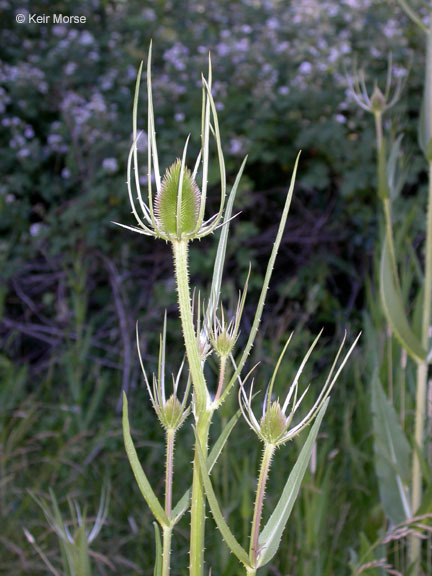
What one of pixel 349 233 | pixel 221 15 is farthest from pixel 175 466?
pixel 221 15

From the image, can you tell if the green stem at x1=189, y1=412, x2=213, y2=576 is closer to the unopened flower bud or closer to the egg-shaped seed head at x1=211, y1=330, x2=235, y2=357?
the egg-shaped seed head at x1=211, y1=330, x2=235, y2=357

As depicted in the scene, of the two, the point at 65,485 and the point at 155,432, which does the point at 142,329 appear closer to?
the point at 155,432

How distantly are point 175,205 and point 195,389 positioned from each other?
15 cm

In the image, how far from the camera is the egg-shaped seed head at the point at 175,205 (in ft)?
1.61

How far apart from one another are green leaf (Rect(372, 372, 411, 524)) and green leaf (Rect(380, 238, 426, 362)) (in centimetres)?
9

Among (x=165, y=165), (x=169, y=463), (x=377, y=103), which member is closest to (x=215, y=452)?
(x=169, y=463)

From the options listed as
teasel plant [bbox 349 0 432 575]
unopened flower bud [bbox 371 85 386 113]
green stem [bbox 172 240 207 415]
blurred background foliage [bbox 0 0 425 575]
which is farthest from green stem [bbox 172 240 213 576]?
blurred background foliage [bbox 0 0 425 575]

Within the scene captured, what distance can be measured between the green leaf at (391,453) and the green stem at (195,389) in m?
0.59

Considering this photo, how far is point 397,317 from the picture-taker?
1.04 metres

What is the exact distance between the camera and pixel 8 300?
2.88 meters

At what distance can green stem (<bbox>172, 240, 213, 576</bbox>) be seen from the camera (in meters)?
0.51

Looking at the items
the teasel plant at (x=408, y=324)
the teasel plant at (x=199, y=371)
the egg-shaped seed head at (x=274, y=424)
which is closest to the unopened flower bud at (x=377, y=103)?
the teasel plant at (x=408, y=324)

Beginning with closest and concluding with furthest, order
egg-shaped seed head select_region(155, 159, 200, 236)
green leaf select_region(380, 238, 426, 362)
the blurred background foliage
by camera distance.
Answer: egg-shaped seed head select_region(155, 159, 200, 236), green leaf select_region(380, 238, 426, 362), the blurred background foliage

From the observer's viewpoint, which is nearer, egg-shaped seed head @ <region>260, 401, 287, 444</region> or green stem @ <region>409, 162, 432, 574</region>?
egg-shaped seed head @ <region>260, 401, 287, 444</region>
